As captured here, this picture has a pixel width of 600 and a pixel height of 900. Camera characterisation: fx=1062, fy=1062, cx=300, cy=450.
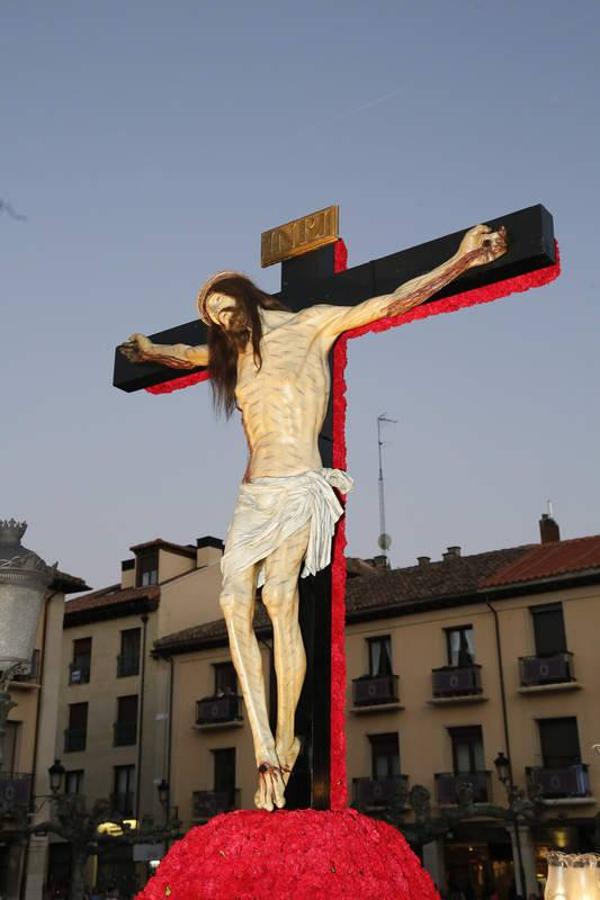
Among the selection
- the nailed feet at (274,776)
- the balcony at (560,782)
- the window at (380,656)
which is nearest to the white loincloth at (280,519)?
the nailed feet at (274,776)

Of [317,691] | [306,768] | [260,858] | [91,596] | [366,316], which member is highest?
[91,596]

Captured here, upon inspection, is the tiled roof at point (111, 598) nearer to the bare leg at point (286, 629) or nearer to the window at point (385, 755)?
the window at point (385, 755)

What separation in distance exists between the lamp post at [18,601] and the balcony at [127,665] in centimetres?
3063

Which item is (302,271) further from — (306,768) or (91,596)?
Result: (91,596)

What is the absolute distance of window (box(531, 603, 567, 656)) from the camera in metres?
27.5

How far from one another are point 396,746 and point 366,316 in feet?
83.5

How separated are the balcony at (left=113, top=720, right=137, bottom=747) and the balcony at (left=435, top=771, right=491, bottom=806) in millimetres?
11123

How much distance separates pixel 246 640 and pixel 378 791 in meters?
25.1

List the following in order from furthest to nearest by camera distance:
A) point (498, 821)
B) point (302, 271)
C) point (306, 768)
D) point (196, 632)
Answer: point (196, 632) → point (498, 821) → point (302, 271) → point (306, 768)

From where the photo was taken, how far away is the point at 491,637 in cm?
2853

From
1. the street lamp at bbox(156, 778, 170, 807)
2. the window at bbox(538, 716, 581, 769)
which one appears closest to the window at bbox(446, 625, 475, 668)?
the window at bbox(538, 716, 581, 769)

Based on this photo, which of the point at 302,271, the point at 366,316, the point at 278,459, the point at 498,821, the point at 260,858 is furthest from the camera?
the point at 498,821

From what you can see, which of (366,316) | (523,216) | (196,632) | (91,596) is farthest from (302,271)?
(91,596)

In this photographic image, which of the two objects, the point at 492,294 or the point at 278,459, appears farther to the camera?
the point at 492,294
